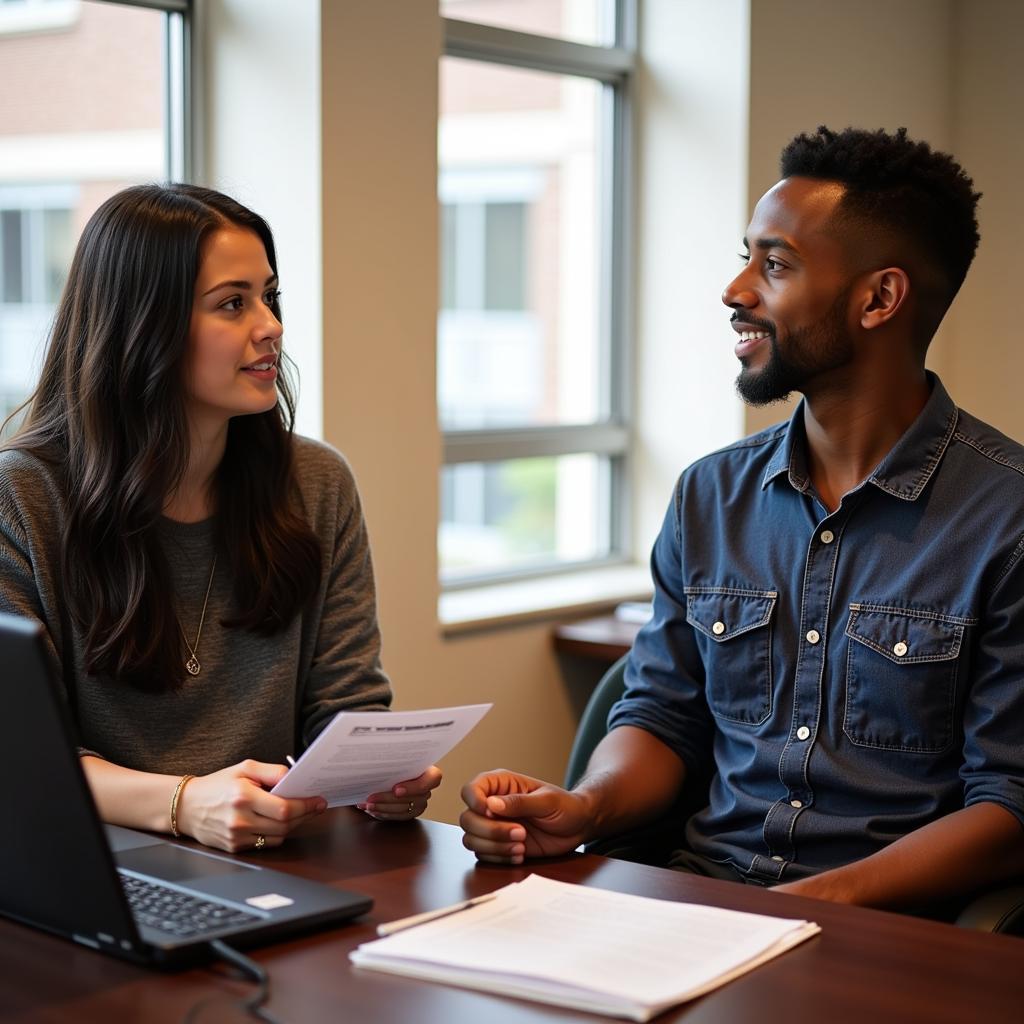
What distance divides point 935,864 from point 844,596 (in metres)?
0.35

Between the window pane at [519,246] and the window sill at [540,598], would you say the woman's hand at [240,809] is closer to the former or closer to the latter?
the window sill at [540,598]

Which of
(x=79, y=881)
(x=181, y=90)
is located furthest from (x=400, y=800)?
(x=181, y=90)

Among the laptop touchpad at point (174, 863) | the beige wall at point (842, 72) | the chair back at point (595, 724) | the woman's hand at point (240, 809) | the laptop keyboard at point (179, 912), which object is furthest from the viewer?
the beige wall at point (842, 72)

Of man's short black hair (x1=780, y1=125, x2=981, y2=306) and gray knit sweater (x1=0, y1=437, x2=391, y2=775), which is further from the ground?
man's short black hair (x1=780, y1=125, x2=981, y2=306)

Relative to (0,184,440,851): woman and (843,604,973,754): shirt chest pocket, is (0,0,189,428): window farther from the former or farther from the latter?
(843,604,973,754): shirt chest pocket

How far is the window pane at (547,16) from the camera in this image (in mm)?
3367

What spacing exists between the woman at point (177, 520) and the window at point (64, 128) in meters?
0.78

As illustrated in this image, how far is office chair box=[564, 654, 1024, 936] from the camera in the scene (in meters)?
1.57

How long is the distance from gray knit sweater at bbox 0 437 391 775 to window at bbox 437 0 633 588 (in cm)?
137

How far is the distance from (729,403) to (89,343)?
2.08m

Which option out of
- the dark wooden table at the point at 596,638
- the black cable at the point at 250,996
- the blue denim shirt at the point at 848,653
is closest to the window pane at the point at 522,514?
the dark wooden table at the point at 596,638

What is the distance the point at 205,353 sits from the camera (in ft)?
6.10

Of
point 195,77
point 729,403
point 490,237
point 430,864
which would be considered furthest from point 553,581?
point 430,864

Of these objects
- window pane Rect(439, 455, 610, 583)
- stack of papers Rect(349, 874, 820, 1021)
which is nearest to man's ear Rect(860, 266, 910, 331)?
stack of papers Rect(349, 874, 820, 1021)
